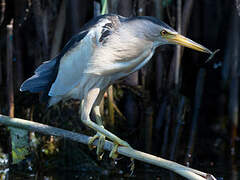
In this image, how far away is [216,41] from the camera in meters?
4.87

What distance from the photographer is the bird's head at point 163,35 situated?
2.47 m

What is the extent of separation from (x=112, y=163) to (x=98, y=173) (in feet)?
0.52

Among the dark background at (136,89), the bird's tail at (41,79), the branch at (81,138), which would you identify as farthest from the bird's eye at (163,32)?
the dark background at (136,89)

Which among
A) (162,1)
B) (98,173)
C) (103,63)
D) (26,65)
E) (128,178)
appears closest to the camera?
(103,63)

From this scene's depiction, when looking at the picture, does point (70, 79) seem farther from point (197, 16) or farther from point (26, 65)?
point (197, 16)

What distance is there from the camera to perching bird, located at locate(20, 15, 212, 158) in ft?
8.25

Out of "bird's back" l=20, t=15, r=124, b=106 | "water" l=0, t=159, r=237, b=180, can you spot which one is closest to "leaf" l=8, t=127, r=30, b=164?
"water" l=0, t=159, r=237, b=180

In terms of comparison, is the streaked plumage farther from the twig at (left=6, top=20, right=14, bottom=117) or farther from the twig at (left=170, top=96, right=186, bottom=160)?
the twig at (left=170, top=96, right=186, bottom=160)

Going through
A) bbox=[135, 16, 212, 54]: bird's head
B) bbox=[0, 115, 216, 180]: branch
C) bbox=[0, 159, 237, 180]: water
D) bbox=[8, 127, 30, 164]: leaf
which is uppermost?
bbox=[135, 16, 212, 54]: bird's head

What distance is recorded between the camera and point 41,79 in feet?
9.47

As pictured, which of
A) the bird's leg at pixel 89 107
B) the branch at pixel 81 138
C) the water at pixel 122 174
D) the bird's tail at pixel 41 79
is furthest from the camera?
the water at pixel 122 174

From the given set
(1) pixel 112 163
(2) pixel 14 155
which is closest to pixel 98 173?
(1) pixel 112 163

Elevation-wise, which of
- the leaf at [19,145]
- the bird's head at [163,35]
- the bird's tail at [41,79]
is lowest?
the leaf at [19,145]

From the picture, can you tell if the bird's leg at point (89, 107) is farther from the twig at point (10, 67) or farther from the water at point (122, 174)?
the twig at point (10, 67)
